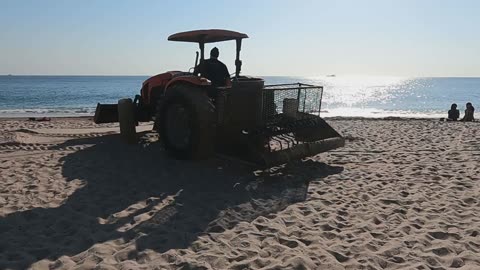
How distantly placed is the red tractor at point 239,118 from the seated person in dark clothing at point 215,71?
10 centimetres

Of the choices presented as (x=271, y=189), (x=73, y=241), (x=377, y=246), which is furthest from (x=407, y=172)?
(x=73, y=241)

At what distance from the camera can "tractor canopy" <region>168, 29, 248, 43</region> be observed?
7.44 metres

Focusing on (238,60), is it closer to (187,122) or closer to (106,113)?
(187,122)

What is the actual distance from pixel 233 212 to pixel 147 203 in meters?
1.07

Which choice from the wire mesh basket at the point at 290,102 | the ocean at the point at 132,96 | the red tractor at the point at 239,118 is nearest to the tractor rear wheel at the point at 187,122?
the red tractor at the point at 239,118

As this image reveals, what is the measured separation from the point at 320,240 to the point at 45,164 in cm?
493

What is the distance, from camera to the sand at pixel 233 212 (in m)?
3.69

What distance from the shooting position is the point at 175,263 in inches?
139

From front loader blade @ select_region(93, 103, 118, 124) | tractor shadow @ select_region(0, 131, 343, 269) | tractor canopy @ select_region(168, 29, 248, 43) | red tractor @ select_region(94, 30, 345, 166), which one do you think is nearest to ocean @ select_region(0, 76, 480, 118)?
front loader blade @ select_region(93, 103, 118, 124)

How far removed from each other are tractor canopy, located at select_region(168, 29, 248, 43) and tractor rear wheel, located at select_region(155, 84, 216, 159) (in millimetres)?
1031

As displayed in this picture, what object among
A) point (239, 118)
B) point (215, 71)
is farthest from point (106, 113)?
point (239, 118)

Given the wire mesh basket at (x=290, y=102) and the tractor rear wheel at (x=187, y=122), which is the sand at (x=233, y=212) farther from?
the wire mesh basket at (x=290, y=102)

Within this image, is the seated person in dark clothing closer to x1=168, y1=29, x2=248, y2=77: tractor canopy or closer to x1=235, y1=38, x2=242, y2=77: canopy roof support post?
x1=168, y1=29, x2=248, y2=77: tractor canopy

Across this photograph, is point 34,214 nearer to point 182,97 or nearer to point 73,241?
point 73,241
